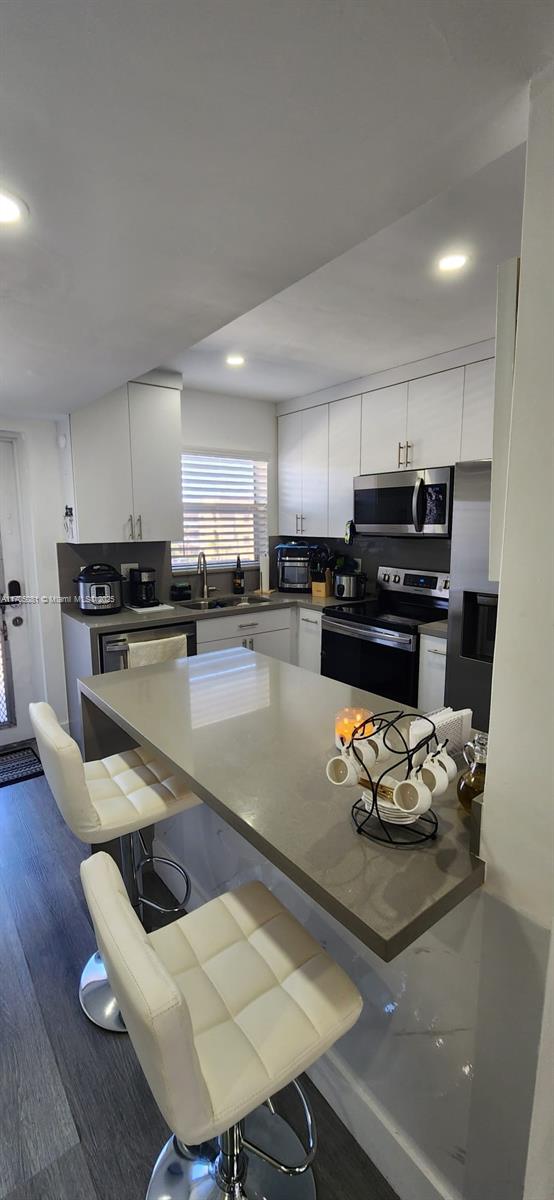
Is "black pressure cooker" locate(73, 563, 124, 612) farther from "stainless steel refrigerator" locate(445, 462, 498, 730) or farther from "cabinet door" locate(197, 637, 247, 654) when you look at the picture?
"stainless steel refrigerator" locate(445, 462, 498, 730)

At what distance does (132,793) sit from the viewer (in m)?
1.64

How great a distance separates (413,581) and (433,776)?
2799mm

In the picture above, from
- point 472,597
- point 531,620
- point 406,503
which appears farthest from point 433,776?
point 406,503

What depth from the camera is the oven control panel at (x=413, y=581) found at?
3432 mm

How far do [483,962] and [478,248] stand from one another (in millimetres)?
2142

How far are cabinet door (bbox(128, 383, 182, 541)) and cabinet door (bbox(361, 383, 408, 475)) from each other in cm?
129

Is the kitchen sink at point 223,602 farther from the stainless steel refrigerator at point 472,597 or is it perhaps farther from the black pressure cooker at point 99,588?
the stainless steel refrigerator at point 472,597

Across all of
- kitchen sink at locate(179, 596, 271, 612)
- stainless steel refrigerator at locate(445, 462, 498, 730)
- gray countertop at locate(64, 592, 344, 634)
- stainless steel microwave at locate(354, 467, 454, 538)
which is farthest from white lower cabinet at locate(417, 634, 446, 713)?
kitchen sink at locate(179, 596, 271, 612)

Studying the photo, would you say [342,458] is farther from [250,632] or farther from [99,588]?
[99,588]

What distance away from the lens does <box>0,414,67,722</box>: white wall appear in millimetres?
3387

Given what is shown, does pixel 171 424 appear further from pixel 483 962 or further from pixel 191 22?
pixel 483 962

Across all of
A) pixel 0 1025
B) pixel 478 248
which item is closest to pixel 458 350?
pixel 478 248

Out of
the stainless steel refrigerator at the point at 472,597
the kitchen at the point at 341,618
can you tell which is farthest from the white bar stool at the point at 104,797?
the stainless steel refrigerator at the point at 472,597

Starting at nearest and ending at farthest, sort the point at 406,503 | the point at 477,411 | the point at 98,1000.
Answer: the point at 98,1000 → the point at 477,411 → the point at 406,503
